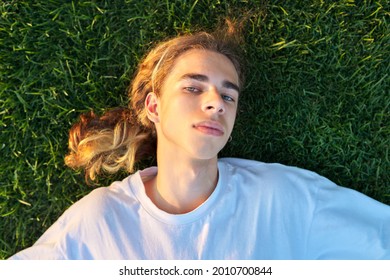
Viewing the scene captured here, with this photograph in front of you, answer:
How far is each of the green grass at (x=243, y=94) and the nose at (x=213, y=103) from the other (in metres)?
0.58

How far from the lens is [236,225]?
236cm

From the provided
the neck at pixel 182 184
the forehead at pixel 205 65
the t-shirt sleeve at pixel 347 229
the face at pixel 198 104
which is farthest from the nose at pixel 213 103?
the t-shirt sleeve at pixel 347 229

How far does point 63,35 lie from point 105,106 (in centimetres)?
53

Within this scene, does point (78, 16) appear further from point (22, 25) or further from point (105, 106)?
point (105, 106)

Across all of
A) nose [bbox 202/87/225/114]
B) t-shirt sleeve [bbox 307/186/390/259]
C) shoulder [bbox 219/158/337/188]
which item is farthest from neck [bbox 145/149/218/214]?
t-shirt sleeve [bbox 307/186/390/259]

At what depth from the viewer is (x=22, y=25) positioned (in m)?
2.67

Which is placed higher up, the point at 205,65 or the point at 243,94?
the point at 205,65

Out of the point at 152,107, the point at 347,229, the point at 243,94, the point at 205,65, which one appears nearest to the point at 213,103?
the point at 205,65

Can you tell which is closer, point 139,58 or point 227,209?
point 227,209

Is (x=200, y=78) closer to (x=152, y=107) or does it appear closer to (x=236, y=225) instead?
(x=152, y=107)

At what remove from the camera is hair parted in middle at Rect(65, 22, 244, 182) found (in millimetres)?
2547

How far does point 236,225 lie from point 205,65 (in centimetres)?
91

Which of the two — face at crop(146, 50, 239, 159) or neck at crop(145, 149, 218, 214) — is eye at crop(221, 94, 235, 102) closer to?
face at crop(146, 50, 239, 159)
